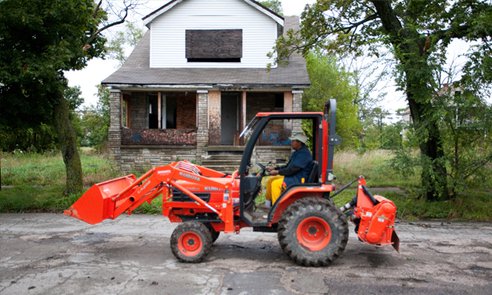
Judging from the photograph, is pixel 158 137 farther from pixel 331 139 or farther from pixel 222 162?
pixel 331 139

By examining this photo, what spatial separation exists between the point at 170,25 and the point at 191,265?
1542 centimetres

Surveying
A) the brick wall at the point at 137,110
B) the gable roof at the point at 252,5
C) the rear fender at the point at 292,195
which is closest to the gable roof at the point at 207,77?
the brick wall at the point at 137,110

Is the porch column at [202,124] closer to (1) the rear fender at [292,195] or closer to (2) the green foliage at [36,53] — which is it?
(2) the green foliage at [36,53]

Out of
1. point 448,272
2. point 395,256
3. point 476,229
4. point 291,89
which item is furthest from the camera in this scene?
point 291,89

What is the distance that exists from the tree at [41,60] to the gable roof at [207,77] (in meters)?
5.71

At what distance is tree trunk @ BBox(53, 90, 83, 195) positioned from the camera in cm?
1166

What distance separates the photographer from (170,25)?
A: 19.8 m

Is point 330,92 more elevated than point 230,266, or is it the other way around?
point 330,92

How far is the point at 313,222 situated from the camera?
6.37m

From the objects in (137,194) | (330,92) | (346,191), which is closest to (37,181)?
(137,194)

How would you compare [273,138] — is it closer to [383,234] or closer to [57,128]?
[57,128]

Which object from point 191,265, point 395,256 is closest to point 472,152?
point 395,256

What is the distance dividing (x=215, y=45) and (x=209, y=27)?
884 mm

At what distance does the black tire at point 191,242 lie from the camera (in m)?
6.49
